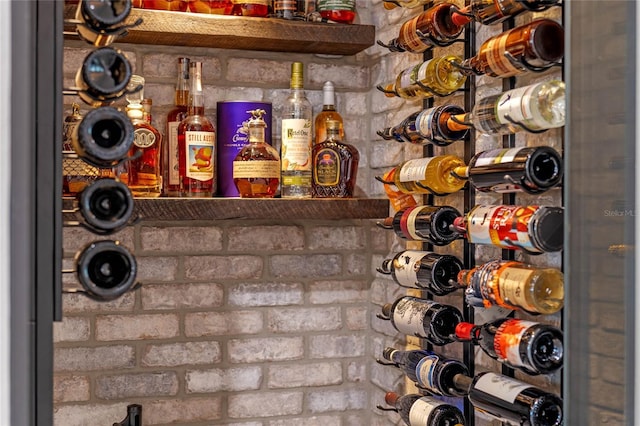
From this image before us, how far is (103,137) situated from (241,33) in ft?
2.55

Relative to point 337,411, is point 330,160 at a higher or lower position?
higher

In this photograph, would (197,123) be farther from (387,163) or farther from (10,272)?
(10,272)

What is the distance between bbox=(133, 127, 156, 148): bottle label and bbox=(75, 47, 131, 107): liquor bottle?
65cm

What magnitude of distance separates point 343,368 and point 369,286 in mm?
232

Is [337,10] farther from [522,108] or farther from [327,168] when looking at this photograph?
[522,108]

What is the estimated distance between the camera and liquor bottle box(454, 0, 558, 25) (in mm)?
1438

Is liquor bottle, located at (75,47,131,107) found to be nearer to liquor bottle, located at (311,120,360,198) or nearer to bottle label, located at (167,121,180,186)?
bottle label, located at (167,121,180,186)

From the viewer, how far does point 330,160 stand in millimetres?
2100

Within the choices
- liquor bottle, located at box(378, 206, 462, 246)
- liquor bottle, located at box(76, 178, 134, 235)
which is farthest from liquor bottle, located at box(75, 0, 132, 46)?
liquor bottle, located at box(378, 206, 462, 246)

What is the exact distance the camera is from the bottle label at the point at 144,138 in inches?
76.4

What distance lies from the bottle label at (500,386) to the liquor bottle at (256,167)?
73 cm

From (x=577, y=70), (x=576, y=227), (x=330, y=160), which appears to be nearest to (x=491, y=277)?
(x=576, y=227)

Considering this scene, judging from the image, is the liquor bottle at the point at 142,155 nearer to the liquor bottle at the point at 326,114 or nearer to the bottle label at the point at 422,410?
the liquor bottle at the point at 326,114

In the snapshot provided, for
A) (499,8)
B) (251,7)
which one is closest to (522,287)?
(499,8)
